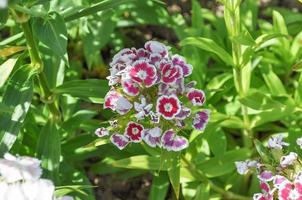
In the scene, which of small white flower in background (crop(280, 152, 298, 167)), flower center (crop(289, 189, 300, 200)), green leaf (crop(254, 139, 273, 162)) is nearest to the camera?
flower center (crop(289, 189, 300, 200))

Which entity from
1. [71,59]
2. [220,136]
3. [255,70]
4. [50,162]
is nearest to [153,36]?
[71,59]

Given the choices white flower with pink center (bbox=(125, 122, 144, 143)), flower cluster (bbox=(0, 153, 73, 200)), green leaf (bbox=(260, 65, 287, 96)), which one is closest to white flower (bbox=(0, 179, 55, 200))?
flower cluster (bbox=(0, 153, 73, 200))

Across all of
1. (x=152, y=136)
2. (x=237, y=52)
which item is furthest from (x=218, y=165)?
(x=152, y=136)

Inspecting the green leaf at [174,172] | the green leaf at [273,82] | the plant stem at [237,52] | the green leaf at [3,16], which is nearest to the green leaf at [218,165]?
the plant stem at [237,52]

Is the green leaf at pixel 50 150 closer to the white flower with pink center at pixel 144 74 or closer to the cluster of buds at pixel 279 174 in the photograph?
the white flower with pink center at pixel 144 74

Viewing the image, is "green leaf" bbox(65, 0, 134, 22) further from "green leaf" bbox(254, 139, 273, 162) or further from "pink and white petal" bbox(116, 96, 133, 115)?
"green leaf" bbox(254, 139, 273, 162)

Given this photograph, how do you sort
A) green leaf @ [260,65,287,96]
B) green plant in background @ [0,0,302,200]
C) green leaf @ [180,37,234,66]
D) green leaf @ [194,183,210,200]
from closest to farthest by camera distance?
green plant in background @ [0,0,302,200], green leaf @ [180,37,234,66], green leaf @ [194,183,210,200], green leaf @ [260,65,287,96]
